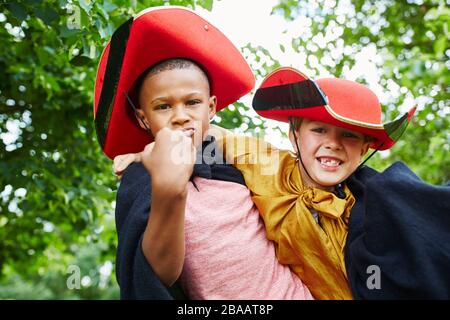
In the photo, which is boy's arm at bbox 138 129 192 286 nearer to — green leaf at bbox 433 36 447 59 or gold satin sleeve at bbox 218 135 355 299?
gold satin sleeve at bbox 218 135 355 299

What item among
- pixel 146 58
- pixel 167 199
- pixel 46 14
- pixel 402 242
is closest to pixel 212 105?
pixel 146 58

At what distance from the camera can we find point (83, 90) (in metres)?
3.95

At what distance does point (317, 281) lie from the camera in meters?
1.56

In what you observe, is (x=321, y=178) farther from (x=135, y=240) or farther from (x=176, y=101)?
(x=135, y=240)

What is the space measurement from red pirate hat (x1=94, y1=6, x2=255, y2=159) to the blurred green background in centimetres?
84

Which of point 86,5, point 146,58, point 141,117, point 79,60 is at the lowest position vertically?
point 141,117

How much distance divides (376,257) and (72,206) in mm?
3352

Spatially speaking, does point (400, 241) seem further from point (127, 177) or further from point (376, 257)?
point (127, 177)

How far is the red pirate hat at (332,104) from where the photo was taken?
164 cm

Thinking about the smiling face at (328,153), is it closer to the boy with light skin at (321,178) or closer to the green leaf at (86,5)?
the boy with light skin at (321,178)

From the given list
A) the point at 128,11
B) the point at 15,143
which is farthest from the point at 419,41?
the point at 15,143

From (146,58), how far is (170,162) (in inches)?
20.9

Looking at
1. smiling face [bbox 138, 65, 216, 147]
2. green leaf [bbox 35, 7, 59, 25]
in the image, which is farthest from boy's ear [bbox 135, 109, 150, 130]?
green leaf [bbox 35, 7, 59, 25]

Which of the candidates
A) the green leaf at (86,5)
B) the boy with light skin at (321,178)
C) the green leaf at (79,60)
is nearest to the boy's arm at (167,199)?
the boy with light skin at (321,178)
